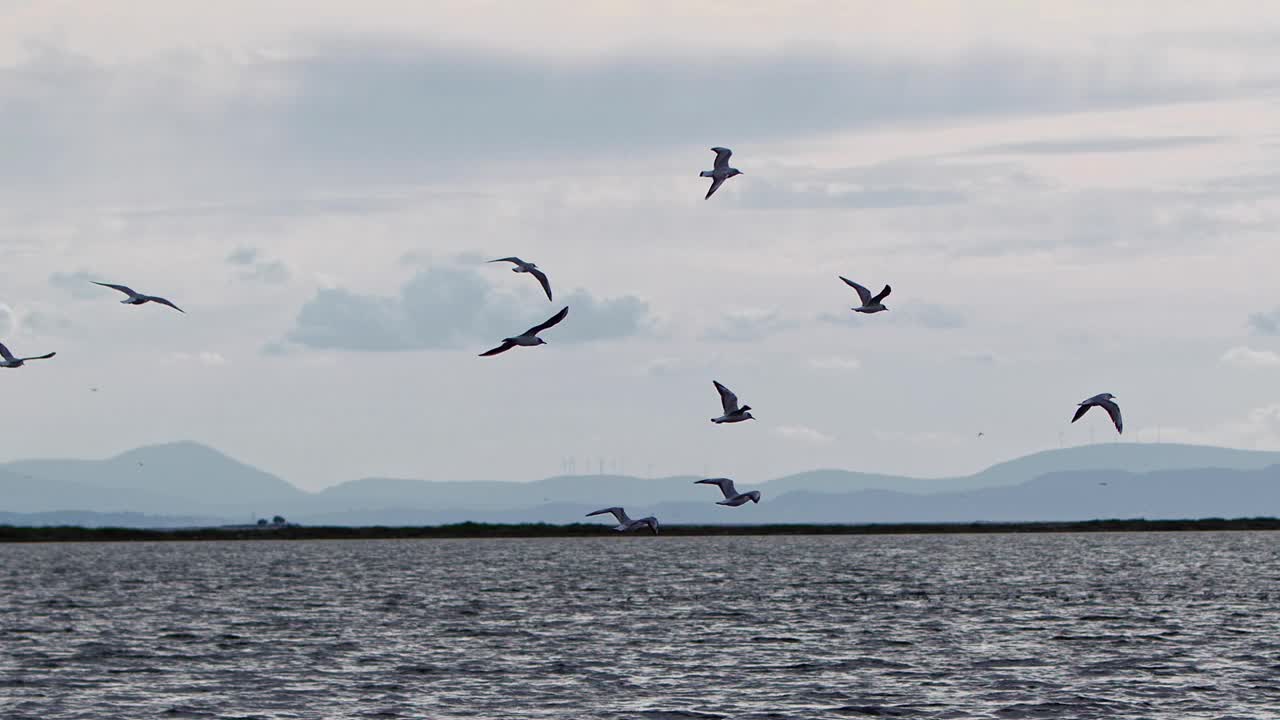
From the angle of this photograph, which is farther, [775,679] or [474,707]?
[775,679]

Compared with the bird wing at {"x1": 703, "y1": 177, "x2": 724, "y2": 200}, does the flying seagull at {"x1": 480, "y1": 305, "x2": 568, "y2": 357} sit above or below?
below

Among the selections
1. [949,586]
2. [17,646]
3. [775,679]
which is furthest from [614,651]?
[949,586]

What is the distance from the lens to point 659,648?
77.6 m

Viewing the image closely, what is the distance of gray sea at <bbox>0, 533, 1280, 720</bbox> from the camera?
196 ft

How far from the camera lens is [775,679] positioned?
214 feet

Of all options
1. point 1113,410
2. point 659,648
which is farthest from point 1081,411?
point 659,648

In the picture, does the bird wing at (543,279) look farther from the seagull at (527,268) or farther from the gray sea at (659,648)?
the gray sea at (659,648)

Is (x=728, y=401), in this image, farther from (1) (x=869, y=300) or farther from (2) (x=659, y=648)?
(2) (x=659, y=648)

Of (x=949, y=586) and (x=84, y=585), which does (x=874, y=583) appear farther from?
(x=84, y=585)

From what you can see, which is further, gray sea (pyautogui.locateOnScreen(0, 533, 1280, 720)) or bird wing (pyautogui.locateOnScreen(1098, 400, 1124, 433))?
gray sea (pyautogui.locateOnScreen(0, 533, 1280, 720))

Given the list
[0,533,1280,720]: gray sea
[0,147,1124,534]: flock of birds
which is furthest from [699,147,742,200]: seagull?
[0,533,1280,720]: gray sea

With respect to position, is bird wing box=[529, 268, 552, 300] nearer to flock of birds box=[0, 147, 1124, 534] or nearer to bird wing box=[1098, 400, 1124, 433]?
flock of birds box=[0, 147, 1124, 534]

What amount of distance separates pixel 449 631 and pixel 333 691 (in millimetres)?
Result: 26564

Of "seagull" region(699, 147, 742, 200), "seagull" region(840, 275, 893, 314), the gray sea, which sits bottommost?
the gray sea
